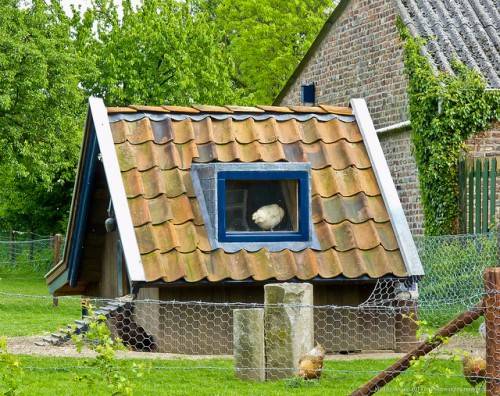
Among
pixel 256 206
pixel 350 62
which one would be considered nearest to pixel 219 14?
pixel 350 62

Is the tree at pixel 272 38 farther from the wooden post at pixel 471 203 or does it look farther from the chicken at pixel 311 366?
the chicken at pixel 311 366

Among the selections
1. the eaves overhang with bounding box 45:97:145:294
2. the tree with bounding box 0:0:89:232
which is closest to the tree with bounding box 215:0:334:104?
the tree with bounding box 0:0:89:232

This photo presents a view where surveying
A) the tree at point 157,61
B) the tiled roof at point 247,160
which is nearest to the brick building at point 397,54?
the tiled roof at point 247,160

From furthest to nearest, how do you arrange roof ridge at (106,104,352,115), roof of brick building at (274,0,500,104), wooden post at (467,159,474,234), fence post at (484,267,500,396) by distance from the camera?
roof of brick building at (274,0,500,104)
wooden post at (467,159,474,234)
roof ridge at (106,104,352,115)
fence post at (484,267,500,396)

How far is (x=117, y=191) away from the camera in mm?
13742

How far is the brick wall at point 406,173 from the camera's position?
73.6ft

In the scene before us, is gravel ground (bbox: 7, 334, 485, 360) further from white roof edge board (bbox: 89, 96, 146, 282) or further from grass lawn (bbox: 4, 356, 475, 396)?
white roof edge board (bbox: 89, 96, 146, 282)

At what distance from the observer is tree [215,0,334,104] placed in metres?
45.5

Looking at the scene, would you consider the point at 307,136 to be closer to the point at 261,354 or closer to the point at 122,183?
the point at 122,183

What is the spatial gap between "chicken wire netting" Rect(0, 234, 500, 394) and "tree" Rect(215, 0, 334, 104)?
27.2m

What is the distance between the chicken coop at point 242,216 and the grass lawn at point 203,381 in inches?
47.1

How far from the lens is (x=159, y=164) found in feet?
47.1

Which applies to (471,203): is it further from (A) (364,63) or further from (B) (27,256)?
(B) (27,256)

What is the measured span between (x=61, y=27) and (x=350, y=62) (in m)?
14.7
